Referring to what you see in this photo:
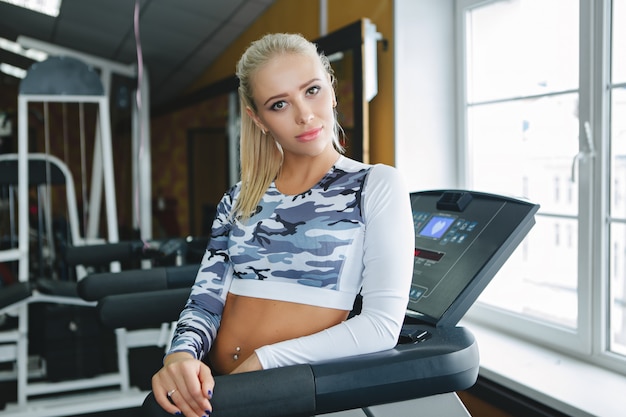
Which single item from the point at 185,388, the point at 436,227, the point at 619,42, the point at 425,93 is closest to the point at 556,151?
the point at 619,42

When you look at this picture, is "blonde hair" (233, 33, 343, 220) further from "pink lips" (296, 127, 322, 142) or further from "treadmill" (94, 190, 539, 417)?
"treadmill" (94, 190, 539, 417)

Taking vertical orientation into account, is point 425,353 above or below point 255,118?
below

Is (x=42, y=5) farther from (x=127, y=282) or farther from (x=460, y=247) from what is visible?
(x=460, y=247)

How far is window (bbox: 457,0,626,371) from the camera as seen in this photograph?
1.65 meters

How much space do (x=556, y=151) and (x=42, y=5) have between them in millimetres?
4409

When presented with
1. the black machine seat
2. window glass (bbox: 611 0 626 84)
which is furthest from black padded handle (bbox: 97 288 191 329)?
window glass (bbox: 611 0 626 84)

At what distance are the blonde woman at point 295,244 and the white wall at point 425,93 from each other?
1.05m

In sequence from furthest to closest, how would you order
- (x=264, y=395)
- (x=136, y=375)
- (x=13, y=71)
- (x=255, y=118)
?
(x=13, y=71)
(x=136, y=375)
(x=255, y=118)
(x=264, y=395)

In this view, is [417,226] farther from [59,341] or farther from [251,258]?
[59,341]

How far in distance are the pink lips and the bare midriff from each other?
0.31 meters

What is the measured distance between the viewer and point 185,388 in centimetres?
89

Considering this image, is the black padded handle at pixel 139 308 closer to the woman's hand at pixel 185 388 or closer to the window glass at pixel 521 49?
the woman's hand at pixel 185 388

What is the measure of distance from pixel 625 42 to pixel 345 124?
1126 mm

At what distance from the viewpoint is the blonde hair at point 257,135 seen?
1138 millimetres
